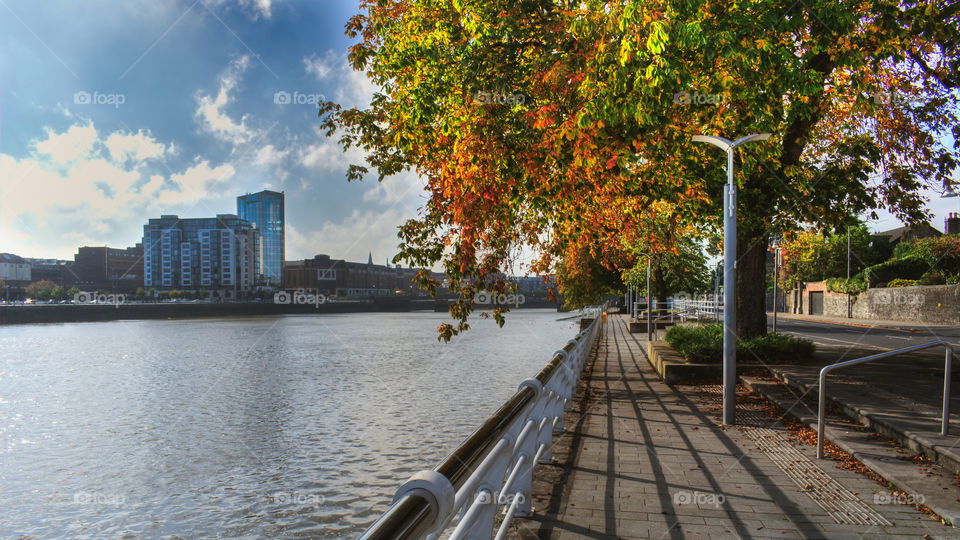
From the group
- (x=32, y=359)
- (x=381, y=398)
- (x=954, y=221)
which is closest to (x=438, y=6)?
(x=381, y=398)

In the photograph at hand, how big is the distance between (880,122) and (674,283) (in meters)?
29.3

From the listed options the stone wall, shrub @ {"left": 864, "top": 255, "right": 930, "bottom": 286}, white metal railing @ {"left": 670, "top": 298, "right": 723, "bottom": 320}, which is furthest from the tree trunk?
shrub @ {"left": 864, "top": 255, "right": 930, "bottom": 286}

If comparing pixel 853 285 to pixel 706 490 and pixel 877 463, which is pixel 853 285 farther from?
pixel 706 490

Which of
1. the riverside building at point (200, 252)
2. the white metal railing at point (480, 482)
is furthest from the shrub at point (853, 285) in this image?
the riverside building at point (200, 252)

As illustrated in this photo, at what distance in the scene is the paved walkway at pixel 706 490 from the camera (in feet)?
15.6

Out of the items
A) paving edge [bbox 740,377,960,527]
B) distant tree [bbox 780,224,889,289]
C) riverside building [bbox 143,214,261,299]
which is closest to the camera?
paving edge [bbox 740,377,960,527]

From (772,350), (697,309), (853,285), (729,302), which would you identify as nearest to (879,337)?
(697,309)

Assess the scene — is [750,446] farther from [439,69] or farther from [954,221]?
[954,221]

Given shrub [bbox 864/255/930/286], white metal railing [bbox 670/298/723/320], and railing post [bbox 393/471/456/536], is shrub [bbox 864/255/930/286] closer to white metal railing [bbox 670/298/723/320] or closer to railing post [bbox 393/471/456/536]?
white metal railing [bbox 670/298/723/320]

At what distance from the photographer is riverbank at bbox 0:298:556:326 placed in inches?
3425

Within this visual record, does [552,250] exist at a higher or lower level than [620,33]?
lower

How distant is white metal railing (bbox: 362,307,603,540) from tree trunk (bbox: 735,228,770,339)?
9558 millimetres

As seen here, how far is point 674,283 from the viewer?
42.2 m

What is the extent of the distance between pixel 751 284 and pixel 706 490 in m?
10.2
